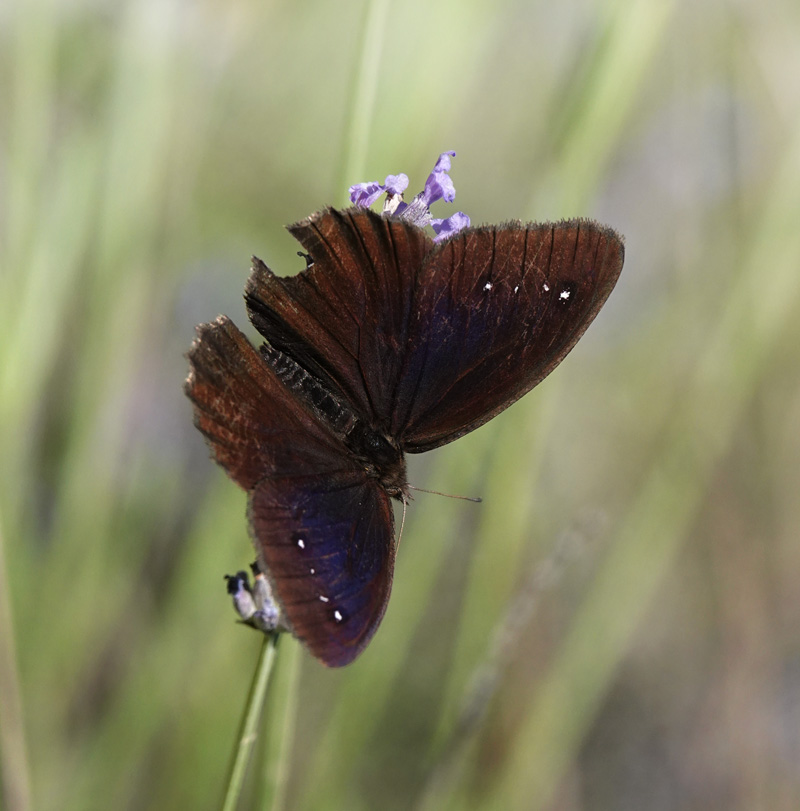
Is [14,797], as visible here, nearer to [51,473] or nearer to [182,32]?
[51,473]

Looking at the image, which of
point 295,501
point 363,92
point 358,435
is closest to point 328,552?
point 295,501

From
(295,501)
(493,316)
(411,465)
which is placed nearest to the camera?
(295,501)

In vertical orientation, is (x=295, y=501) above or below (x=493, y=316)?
below

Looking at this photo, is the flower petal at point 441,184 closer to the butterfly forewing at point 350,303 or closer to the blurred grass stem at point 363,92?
the butterfly forewing at point 350,303

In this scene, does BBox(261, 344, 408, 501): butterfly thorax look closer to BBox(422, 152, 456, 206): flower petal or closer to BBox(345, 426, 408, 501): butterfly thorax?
BBox(345, 426, 408, 501): butterfly thorax

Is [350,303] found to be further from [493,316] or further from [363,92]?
[363,92]

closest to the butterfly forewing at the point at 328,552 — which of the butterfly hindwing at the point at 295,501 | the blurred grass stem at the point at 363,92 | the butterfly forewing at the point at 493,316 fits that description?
the butterfly hindwing at the point at 295,501
